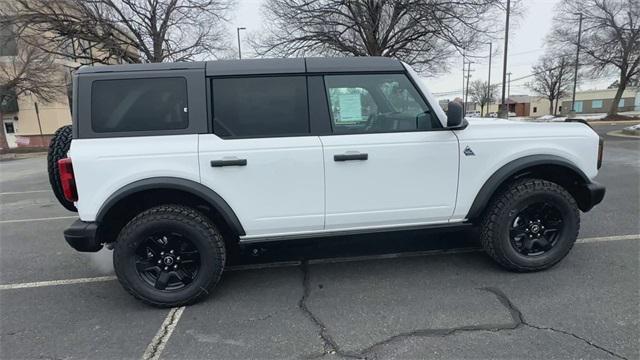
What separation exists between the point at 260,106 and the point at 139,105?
95cm

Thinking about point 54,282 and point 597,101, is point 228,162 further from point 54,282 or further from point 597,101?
point 597,101

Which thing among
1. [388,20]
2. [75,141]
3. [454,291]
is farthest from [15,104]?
[454,291]

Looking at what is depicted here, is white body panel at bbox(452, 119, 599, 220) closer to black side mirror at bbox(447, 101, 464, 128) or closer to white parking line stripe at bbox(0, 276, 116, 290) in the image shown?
black side mirror at bbox(447, 101, 464, 128)

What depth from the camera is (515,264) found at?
11.8ft

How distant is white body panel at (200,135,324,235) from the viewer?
317 centimetres

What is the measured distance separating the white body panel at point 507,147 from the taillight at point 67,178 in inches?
124

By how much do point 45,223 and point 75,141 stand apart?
4236 millimetres

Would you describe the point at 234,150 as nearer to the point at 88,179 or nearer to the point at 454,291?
the point at 88,179

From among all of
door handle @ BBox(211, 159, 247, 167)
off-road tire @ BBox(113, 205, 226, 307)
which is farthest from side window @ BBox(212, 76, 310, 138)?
off-road tire @ BBox(113, 205, 226, 307)

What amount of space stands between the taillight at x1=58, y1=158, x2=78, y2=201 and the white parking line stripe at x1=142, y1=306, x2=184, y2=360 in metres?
1.20

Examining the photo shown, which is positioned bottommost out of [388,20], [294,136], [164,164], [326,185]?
[326,185]

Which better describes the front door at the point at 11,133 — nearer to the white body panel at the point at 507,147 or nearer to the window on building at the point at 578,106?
the white body panel at the point at 507,147

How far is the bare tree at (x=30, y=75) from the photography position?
897 inches

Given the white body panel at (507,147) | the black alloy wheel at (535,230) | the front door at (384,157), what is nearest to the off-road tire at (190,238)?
the front door at (384,157)
